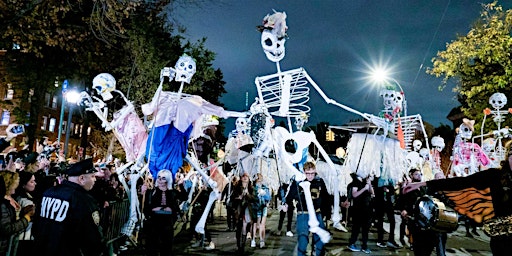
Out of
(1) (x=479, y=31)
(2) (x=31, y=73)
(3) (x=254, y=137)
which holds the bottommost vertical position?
(3) (x=254, y=137)

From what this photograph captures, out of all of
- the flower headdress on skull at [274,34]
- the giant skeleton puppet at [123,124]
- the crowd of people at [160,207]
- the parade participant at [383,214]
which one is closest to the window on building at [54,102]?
the crowd of people at [160,207]

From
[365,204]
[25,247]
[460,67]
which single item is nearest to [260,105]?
[365,204]

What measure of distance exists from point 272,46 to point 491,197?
5.87 metres

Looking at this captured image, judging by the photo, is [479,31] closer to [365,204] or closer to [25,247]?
[365,204]

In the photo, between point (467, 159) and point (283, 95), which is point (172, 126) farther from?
point (467, 159)

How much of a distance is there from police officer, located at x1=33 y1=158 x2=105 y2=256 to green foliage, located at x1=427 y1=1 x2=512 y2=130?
70.1 feet

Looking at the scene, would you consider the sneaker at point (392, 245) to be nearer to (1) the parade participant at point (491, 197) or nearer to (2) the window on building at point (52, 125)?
(1) the parade participant at point (491, 197)

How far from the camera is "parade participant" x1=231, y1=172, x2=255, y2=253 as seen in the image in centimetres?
891

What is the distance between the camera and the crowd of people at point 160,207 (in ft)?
11.8

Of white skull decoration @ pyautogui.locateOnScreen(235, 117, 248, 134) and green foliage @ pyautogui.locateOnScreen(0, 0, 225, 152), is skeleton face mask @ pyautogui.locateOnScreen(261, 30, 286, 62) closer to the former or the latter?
green foliage @ pyautogui.locateOnScreen(0, 0, 225, 152)

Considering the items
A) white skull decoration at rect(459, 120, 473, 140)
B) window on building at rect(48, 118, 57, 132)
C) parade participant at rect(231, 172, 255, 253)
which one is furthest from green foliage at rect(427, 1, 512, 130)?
window on building at rect(48, 118, 57, 132)

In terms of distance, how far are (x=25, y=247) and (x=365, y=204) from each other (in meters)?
7.15

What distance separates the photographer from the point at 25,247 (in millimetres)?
5391

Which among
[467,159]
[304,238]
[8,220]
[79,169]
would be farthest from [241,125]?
[79,169]
